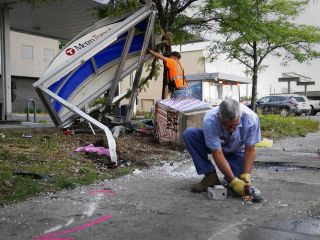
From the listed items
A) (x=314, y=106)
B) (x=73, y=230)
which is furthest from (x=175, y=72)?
(x=314, y=106)

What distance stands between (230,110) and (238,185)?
844mm

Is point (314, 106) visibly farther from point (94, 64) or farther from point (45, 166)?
point (45, 166)

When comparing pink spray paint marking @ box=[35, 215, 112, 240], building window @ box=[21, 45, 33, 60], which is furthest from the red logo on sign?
building window @ box=[21, 45, 33, 60]

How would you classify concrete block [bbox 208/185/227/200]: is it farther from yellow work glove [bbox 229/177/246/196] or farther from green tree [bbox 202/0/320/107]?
green tree [bbox 202/0/320/107]

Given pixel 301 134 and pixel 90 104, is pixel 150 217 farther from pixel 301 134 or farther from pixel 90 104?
pixel 301 134

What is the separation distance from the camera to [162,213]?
4.11 metres

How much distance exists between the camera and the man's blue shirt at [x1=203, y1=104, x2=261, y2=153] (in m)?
4.59

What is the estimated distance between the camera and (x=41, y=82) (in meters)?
7.86

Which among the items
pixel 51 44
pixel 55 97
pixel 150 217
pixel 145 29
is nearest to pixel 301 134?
pixel 145 29

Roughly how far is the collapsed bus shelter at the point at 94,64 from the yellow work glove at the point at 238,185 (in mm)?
3778

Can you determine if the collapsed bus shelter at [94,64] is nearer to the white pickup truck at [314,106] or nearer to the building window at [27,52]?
the building window at [27,52]

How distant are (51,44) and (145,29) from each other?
99.9 ft

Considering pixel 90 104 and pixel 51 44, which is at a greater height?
pixel 51 44

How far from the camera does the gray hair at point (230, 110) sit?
14.2ft
